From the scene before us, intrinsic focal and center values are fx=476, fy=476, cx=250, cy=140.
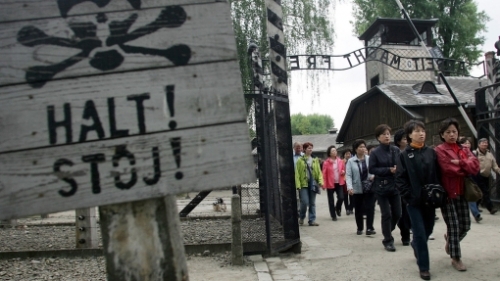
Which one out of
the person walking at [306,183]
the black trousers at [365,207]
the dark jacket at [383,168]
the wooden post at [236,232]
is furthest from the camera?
the person walking at [306,183]

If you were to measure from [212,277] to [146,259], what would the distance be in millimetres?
4024

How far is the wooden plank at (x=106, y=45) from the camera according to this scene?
5.34 ft

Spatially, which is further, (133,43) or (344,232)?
(344,232)

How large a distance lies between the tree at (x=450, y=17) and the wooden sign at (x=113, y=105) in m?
34.3

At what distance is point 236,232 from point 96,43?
4675 mm

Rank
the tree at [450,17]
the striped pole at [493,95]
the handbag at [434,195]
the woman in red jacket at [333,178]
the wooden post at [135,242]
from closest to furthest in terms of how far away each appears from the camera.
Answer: the wooden post at [135,242] < the handbag at [434,195] < the striped pole at [493,95] < the woman in red jacket at [333,178] < the tree at [450,17]

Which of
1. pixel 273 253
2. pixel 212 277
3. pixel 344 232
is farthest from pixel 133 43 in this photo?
pixel 344 232

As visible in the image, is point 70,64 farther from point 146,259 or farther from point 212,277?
point 212,277

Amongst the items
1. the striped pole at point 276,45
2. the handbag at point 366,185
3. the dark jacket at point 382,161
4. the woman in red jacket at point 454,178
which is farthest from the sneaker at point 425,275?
the handbag at point 366,185

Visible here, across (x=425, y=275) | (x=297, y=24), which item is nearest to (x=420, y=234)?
(x=425, y=275)

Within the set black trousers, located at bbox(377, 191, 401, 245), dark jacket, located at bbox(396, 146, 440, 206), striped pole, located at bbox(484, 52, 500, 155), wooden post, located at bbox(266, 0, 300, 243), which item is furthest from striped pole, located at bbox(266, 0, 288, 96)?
striped pole, located at bbox(484, 52, 500, 155)

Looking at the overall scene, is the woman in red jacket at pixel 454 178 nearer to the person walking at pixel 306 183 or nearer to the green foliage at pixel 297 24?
the person walking at pixel 306 183

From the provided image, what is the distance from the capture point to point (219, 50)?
171 centimetres

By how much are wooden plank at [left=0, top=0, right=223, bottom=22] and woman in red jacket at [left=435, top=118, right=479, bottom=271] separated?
174 inches
